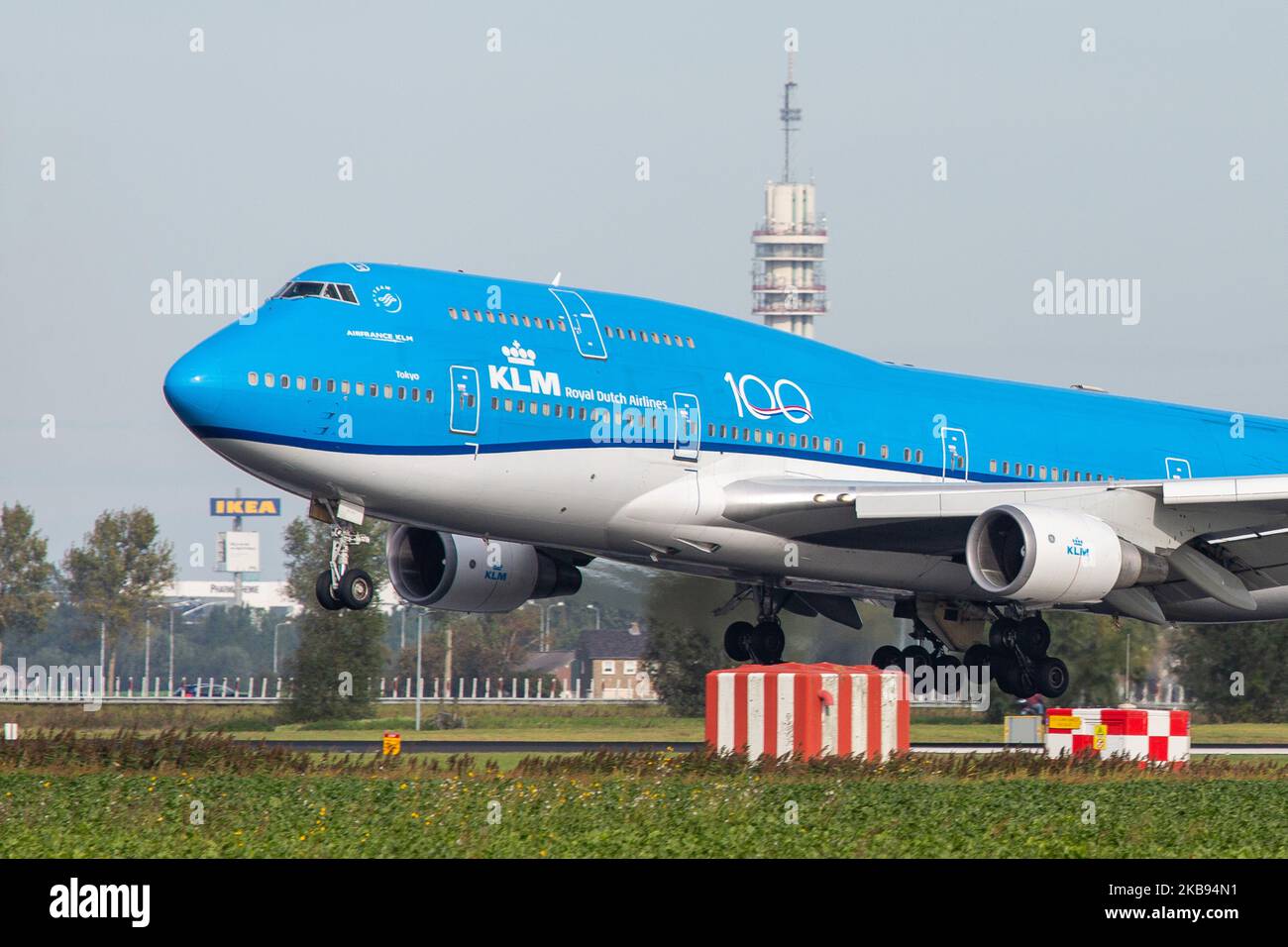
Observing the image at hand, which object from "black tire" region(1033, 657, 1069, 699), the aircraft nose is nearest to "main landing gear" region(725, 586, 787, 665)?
"black tire" region(1033, 657, 1069, 699)

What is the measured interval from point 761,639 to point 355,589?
11949 mm

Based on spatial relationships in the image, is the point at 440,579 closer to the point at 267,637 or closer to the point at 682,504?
the point at 682,504

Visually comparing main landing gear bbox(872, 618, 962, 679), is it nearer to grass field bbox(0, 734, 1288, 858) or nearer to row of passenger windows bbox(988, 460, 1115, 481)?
row of passenger windows bbox(988, 460, 1115, 481)

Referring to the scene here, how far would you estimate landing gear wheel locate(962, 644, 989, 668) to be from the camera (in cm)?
3831

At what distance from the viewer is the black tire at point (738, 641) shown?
40.5m

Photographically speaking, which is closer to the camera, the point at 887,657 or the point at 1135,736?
the point at 1135,736

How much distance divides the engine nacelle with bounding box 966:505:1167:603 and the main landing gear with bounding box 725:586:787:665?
7.43 metres

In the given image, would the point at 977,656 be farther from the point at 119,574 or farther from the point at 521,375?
the point at 119,574

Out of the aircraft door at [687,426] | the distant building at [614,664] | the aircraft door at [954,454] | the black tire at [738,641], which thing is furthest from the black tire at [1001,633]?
the distant building at [614,664]

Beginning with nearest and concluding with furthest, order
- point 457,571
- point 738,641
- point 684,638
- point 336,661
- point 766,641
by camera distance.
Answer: point 457,571 → point 766,641 → point 738,641 → point 684,638 → point 336,661

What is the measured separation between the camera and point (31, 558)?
84375 millimetres

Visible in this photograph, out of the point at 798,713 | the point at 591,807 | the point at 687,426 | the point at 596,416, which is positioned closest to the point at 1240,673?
the point at 687,426

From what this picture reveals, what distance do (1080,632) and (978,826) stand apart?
1340 inches

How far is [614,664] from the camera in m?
70.2
